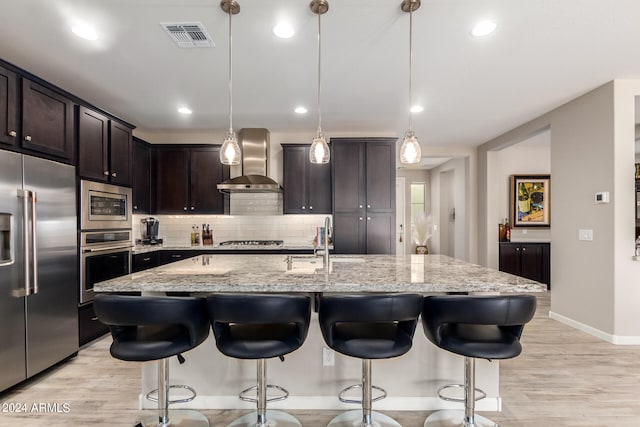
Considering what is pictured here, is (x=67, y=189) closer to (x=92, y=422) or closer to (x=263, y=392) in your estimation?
(x=92, y=422)

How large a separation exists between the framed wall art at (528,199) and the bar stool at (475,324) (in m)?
4.93

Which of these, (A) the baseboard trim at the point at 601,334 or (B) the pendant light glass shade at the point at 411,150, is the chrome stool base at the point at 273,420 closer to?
(B) the pendant light glass shade at the point at 411,150

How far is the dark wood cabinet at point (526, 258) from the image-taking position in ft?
18.5

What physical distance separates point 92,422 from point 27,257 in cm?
131

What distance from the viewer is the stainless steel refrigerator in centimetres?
230

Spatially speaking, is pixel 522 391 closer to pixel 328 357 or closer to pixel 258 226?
pixel 328 357

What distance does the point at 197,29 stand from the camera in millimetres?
2275

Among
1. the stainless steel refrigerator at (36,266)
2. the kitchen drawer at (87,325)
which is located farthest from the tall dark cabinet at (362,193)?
the stainless steel refrigerator at (36,266)

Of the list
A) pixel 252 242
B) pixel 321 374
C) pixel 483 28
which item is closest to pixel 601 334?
pixel 321 374

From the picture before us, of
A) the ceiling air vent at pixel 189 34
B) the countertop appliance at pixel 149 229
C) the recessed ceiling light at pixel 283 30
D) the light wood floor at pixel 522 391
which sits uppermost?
the recessed ceiling light at pixel 283 30

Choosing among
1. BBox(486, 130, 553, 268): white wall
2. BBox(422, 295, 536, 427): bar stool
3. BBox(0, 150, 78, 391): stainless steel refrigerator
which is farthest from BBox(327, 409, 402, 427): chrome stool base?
BBox(486, 130, 553, 268): white wall

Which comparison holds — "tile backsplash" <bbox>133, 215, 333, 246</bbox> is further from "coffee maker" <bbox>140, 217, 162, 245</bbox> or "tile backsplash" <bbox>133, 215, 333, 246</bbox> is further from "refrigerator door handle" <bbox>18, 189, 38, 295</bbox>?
"refrigerator door handle" <bbox>18, 189, 38, 295</bbox>

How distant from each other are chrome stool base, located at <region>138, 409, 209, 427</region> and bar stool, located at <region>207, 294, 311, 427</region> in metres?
0.59

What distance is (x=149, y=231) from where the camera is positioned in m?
4.89
